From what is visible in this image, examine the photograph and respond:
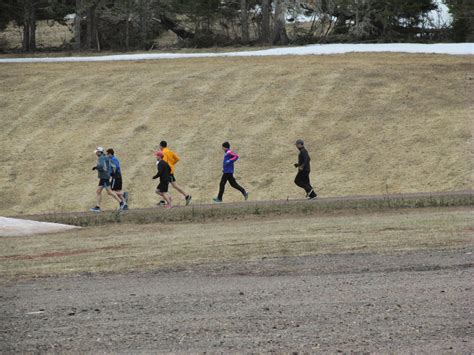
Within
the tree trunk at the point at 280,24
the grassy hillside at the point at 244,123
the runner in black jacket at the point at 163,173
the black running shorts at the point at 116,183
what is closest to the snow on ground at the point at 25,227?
the runner in black jacket at the point at 163,173

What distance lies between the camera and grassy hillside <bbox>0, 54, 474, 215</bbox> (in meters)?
31.6

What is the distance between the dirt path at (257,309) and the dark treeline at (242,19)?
42.5 m

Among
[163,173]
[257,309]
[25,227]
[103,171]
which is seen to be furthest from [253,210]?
[257,309]

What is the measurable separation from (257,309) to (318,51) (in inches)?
1671

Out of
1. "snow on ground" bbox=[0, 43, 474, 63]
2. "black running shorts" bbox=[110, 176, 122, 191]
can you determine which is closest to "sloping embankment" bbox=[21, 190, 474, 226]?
"black running shorts" bbox=[110, 176, 122, 191]

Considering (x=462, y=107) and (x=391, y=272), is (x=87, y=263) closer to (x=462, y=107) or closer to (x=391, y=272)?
(x=391, y=272)

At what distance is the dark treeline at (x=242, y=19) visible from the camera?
2227 inches

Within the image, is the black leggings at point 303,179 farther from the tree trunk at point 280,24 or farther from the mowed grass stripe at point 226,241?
the tree trunk at point 280,24

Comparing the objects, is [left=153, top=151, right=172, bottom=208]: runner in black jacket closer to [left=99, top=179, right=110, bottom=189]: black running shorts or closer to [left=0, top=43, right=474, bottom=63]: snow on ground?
[left=99, top=179, right=110, bottom=189]: black running shorts

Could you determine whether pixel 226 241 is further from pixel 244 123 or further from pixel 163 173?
pixel 244 123

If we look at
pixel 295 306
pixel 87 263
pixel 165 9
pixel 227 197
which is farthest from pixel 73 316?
pixel 165 9

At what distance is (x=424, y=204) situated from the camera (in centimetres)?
2142

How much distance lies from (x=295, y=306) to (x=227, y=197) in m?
20.6

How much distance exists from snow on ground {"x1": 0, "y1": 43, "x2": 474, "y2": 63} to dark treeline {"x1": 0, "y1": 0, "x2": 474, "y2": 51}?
3305 mm
